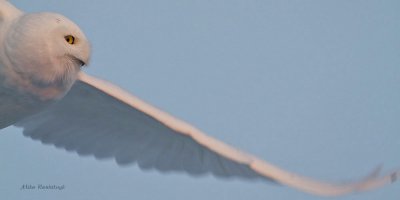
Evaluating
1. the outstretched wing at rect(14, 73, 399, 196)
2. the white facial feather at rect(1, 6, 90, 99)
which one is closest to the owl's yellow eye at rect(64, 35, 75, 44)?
the white facial feather at rect(1, 6, 90, 99)

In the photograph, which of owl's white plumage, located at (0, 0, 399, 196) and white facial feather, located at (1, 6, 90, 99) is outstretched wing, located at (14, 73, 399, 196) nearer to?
owl's white plumage, located at (0, 0, 399, 196)

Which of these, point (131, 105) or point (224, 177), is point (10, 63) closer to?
point (131, 105)

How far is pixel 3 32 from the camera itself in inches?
152

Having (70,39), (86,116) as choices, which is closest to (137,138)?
A: (86,116)

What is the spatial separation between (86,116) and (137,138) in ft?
1.47

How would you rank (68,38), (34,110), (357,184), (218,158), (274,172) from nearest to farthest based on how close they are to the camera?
(68,38)
(34,110)
(357,184)
(274,172)
(218,158)

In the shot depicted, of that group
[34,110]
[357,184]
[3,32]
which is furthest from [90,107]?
[357,184]

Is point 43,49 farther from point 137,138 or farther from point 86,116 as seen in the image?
point 137,138

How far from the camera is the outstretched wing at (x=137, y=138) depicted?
4.97 meters

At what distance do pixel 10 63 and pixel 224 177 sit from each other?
7.06 ft

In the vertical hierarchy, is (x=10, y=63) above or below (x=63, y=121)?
below

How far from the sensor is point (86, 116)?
5.46 m

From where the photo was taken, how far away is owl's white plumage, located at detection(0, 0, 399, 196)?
3.78 meters

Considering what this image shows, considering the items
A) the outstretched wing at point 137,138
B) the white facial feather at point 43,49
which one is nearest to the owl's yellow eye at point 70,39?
the white facial feather at point 43,49
